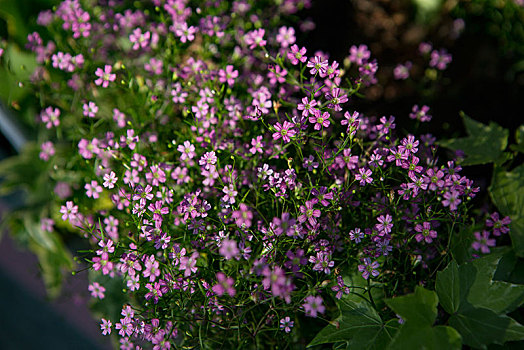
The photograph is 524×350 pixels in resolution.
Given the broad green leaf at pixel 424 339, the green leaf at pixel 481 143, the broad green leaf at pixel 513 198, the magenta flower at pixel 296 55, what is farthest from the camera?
the green leaf at pixel 481 143

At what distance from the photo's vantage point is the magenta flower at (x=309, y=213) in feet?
2.68

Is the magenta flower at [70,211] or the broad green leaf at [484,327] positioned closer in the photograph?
the broad green leaf at [484,327]

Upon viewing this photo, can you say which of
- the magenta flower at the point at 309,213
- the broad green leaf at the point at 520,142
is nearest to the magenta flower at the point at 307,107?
the magenta flower at the point at 309,213

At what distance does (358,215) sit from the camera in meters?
1.01

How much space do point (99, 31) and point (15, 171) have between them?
529 millimetres

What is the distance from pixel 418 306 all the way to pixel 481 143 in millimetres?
546

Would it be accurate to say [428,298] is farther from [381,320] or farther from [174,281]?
[174,281]

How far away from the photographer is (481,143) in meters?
1.11

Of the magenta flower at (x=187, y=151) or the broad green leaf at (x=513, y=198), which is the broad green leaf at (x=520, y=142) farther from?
the magenta flower at (x=187, y=151)

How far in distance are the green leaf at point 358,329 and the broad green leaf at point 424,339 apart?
78 millimetres

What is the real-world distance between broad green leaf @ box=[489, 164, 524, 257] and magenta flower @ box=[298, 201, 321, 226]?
0.51 m

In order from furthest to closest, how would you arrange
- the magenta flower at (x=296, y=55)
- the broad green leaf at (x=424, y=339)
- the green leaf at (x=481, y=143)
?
the green leaf at (x=481, y=143), the magenta flower at (x=296, y=55), the broad green leaf at (x=424, y=339)

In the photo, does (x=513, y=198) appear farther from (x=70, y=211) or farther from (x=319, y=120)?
(x=70, y=211)

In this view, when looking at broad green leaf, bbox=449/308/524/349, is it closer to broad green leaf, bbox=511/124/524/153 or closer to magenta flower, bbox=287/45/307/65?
broad green leaf, bbox=511/124/524/153
